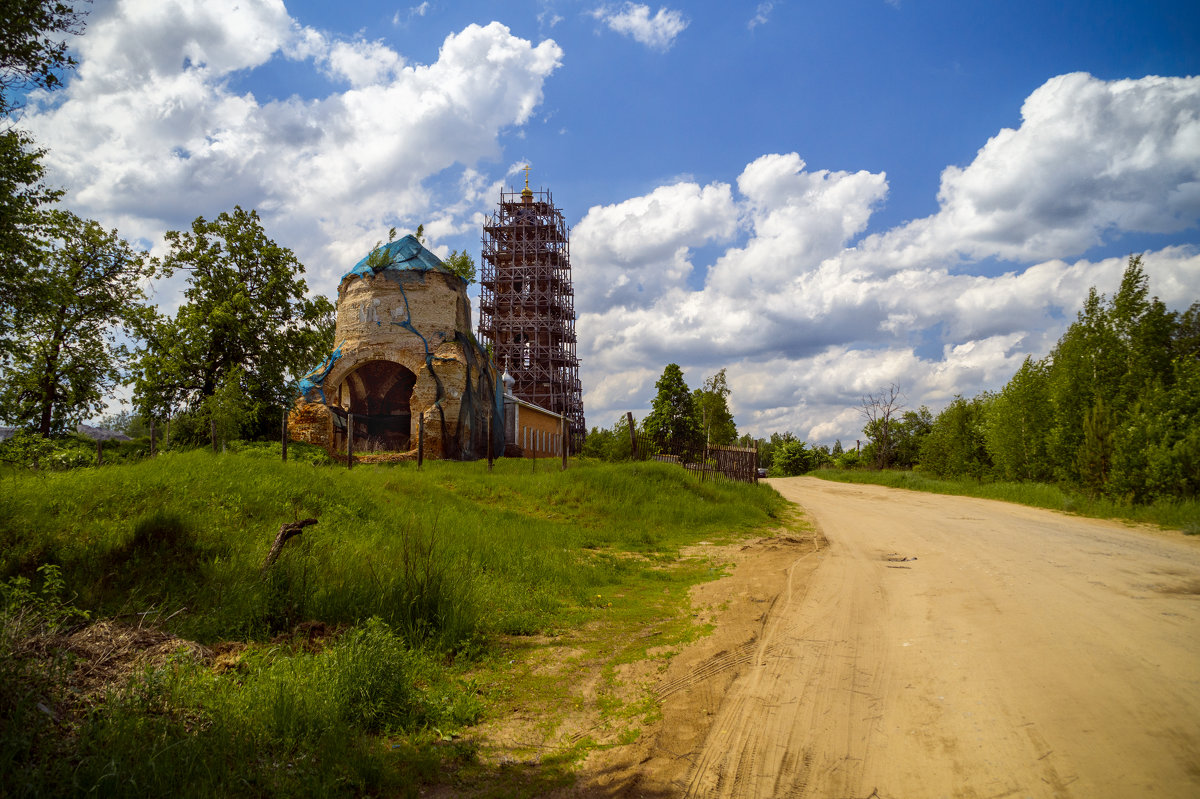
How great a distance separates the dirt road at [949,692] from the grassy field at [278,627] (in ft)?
2.59

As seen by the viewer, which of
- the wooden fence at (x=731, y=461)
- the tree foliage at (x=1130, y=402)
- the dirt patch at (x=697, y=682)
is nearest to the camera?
the dirt patch at (x=697, y=682)

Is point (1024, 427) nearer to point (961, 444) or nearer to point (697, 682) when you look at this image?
point (961, 444)

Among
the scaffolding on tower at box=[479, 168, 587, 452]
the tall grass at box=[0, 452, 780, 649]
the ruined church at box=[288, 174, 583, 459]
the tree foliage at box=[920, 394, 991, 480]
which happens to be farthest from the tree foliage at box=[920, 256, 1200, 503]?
the scaffolding on tower at box=[479, 168, 587, 452]

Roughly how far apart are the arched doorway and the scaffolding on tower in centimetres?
3327

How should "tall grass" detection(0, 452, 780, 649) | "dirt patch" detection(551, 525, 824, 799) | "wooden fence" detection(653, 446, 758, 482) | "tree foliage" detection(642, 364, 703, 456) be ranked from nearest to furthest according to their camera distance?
"dirt patch" detection(551, 525, 824, 799) < "tall grass" detection(0, 452, 780, 649) < "wooden fence" detection(653, 446, 758, 482) < "tree foliage" detection(642, 364, 703, 456)

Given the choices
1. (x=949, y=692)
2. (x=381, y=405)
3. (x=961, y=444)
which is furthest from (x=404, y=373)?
(x=961, y=444)

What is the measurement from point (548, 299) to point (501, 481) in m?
50.2

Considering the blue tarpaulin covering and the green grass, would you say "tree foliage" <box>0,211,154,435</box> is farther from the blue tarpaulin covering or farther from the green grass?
the green grass

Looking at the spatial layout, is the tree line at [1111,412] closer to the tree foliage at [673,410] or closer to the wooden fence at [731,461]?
the wooden fence at [731,461]

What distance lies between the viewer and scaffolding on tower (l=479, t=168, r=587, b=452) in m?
63.1

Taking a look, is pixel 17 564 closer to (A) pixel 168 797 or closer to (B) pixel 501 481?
(A) pixel 168 797

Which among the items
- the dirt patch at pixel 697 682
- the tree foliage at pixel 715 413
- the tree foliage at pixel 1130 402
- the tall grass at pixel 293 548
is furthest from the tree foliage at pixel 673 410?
the dirt patch at pixel 697 682

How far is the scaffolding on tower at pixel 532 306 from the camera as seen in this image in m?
63.1

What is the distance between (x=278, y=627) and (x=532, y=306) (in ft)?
198
